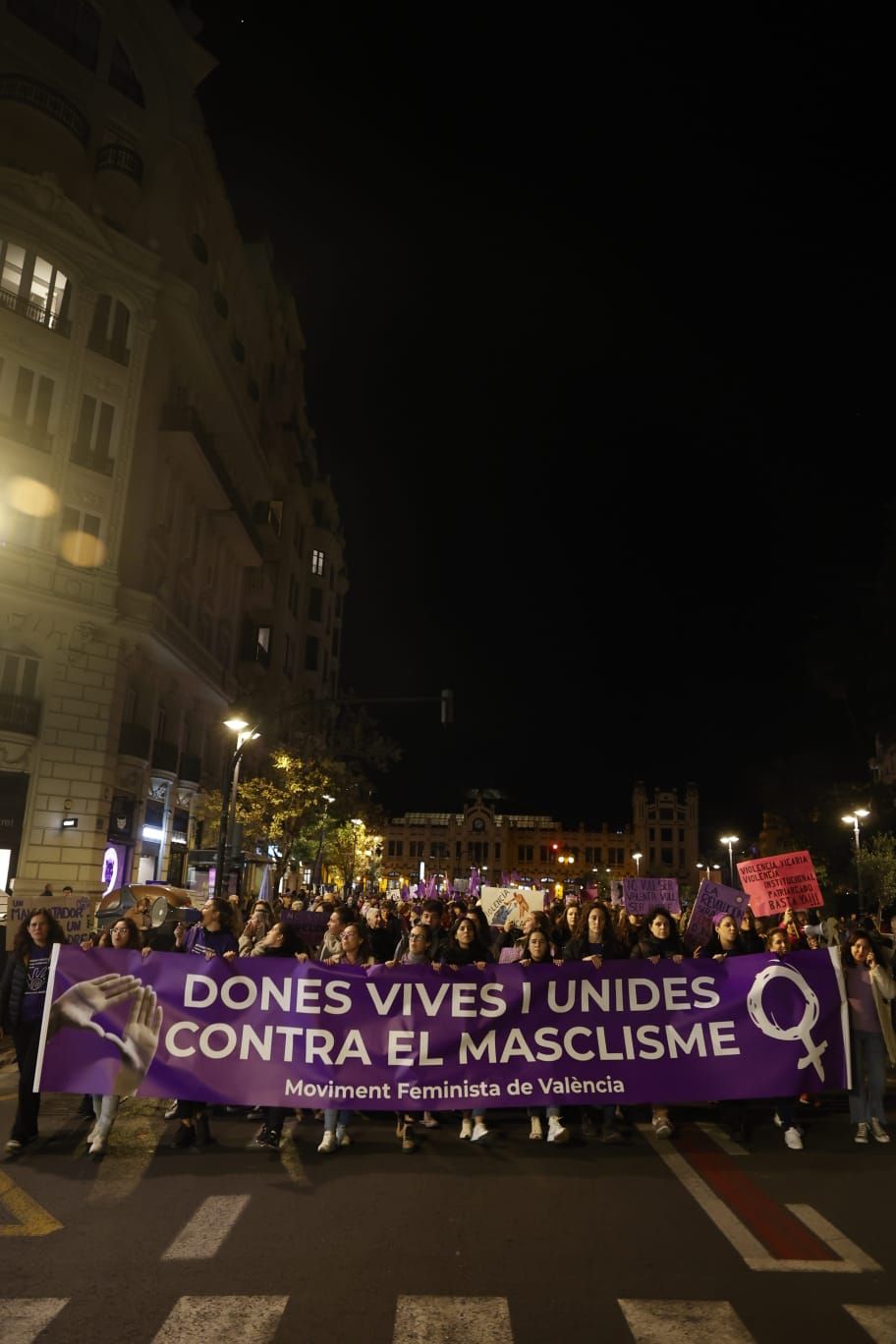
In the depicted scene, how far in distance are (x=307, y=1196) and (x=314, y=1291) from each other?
5.23 ft

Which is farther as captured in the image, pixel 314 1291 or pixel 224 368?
pixel 224 368

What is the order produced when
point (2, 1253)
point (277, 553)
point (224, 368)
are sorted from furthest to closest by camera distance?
point (277, 553) → point (224, 368) → point (2, 1253)

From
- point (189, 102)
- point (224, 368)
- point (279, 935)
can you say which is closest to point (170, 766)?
point (224, 368)

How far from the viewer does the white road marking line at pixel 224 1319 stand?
441 cm

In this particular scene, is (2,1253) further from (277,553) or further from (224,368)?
(277,553)

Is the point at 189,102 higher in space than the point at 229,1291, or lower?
higher

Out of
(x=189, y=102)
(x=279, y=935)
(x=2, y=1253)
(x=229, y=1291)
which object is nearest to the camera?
(x=229, y=1291)

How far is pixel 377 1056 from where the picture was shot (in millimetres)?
7738

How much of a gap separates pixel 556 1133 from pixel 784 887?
7775 mm

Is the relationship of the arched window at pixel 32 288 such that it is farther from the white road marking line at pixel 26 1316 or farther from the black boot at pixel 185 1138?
the white road marking line at pixel 26 1316

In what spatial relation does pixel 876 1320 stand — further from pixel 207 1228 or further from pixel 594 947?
pixel 594 947

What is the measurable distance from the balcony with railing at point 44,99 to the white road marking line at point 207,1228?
1247 inches

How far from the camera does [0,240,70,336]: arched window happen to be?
2797 centimetres

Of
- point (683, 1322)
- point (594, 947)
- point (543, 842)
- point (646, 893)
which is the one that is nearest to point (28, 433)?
point (646, 893)
